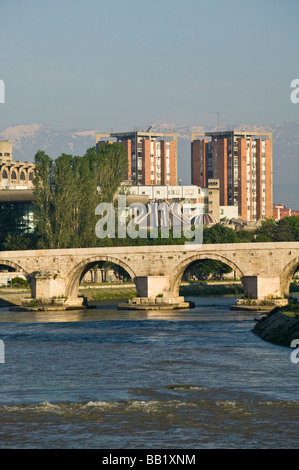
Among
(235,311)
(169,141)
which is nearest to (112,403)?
(235,311)

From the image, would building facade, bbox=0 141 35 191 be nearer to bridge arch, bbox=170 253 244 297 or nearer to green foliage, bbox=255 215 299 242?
green foliage, bbox=255 215 299 242

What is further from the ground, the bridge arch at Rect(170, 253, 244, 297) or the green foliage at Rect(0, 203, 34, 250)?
the green foliage at Rect(0, 203, 34, 250)

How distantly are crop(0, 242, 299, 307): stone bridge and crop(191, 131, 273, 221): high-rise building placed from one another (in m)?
119

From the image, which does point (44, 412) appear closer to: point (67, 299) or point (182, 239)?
point (67, 299)

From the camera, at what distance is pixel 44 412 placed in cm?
2805

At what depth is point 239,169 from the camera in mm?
188750

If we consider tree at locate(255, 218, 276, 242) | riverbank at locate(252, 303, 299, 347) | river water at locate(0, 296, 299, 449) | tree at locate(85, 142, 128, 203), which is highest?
tree at locate(85, 142, 128, 203)

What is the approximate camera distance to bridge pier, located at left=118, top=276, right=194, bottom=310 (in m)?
70.4

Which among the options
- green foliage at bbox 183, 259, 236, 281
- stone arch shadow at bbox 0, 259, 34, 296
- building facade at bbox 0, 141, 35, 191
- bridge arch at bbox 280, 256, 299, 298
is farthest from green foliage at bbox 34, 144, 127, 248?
building facade at bbox 0, 141, 35, 191

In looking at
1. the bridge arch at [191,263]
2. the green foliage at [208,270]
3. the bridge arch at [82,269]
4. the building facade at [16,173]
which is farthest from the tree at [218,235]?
the bridge arch at [191,263]

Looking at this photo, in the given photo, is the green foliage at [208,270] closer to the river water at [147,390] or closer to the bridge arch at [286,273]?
the bridge arch at [286,273]

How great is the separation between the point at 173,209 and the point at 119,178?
62586mm

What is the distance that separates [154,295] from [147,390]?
3948 centimetres

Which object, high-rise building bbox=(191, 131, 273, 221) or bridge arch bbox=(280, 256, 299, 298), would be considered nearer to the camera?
bridge arch bbox=(280, 256, 299, 298)
